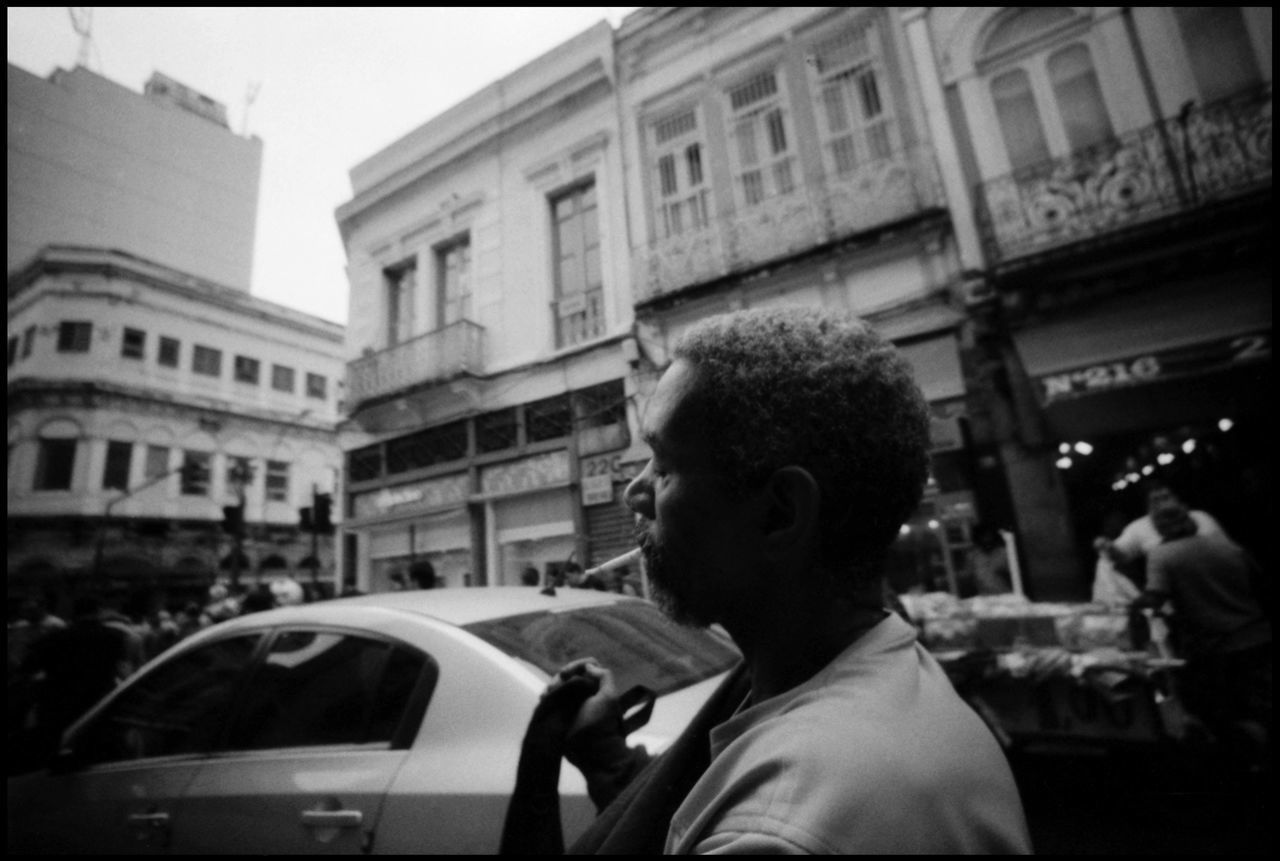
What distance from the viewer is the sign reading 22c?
20.5 ft

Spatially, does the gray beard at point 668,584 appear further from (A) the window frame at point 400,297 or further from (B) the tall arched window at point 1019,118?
(A) the window frame at point 400,297

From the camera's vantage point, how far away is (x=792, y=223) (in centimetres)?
935

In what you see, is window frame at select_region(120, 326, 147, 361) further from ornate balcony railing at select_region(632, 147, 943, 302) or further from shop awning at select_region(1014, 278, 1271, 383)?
shop awning at select_region(1014, 278, 1271, 383)

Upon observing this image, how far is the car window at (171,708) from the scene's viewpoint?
2543 millimetres

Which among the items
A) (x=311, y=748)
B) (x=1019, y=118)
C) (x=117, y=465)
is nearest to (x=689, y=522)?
(x=311, y=748)

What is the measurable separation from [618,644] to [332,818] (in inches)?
43.4

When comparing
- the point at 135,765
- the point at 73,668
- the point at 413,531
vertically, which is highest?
the point at 413,531

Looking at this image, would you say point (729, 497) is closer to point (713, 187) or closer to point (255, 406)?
point (713, 187)

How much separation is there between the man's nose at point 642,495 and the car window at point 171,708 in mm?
2306

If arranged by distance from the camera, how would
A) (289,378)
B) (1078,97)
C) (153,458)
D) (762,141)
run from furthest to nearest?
(289,378), (153,458), (762,141), (1078,97)

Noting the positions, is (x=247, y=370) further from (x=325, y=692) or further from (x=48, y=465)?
(x=325, y=692)

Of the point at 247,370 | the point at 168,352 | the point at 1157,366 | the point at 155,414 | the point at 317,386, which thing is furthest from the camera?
the point at 317,386

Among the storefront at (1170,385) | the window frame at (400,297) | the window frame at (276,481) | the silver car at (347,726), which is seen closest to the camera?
the silver car at (347,726)

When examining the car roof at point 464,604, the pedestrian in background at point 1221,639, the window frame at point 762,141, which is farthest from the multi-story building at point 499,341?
the car roof at point 464,604
